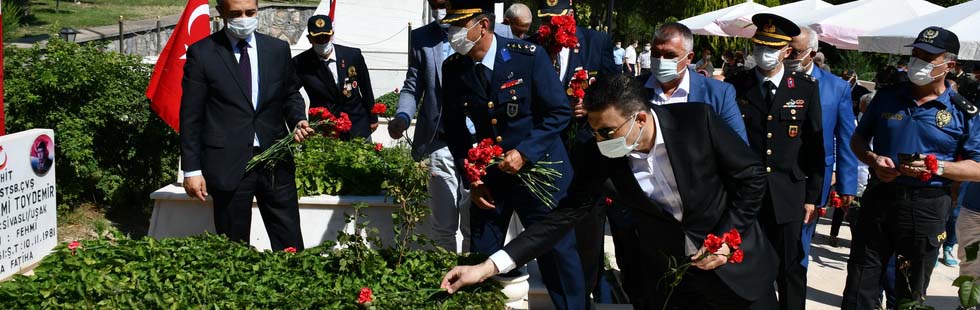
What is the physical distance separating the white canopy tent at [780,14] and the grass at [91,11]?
17.2 metres

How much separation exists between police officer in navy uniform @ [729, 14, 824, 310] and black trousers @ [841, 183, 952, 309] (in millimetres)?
350

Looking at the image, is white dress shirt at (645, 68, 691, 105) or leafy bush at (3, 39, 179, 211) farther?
leafy bush at (3, 39, 179, 211)

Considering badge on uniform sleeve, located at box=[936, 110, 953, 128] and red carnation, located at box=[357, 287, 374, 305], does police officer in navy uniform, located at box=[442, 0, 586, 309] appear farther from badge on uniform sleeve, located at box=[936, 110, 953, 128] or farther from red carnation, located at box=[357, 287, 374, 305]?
badge on uniform sleeve, located at box=[936, 110, 953, 128]

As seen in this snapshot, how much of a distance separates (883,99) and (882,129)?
0.19 metres

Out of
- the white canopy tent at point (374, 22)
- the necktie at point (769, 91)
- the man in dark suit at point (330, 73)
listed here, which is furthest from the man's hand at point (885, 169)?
the white canopy tent at point (374, 22)

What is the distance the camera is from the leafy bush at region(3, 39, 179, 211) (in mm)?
7895

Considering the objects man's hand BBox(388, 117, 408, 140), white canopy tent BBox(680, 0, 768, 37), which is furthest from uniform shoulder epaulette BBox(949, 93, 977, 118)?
white canopy tent BBox(680, 0, 768, 37)

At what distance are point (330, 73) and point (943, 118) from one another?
4241 mm

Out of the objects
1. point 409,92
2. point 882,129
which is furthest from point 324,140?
point 882,129

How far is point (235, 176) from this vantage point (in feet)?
17.4

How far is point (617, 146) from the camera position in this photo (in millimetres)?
3490

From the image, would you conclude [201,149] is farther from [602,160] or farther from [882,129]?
[882,129]

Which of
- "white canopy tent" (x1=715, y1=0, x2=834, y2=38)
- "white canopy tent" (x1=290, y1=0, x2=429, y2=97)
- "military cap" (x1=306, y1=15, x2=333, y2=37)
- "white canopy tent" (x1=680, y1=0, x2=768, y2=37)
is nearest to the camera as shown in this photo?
"military cap" (x1=306, y1=15, x2=333, y2=37)

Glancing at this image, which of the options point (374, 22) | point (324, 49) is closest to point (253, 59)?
point (324, 49)
